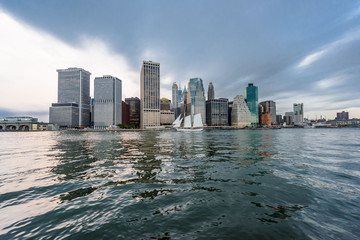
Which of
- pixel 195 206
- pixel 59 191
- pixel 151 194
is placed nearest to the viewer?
pixel 195 206

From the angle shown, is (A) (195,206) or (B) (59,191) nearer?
(A) (195,206)

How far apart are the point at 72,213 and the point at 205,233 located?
20.1 feet

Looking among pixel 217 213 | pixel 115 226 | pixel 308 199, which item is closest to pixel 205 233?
pixel 217 213

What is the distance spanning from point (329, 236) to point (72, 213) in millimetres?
10446

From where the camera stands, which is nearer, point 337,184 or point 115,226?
point 115,226

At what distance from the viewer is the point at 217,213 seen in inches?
281

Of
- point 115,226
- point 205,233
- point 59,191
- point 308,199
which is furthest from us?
point 59,191

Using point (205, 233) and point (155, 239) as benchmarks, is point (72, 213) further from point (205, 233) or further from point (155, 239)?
point (205, 233)

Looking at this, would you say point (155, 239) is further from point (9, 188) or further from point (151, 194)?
point (9, 188)

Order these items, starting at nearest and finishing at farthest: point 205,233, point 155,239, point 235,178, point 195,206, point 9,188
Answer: point 155,239 < point 205,233 < point 195,206 < point 9,188 < point 235,178

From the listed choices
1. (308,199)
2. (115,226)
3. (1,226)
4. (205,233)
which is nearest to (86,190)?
(1,226)

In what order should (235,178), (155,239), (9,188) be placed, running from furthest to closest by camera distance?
(235,178) < (9,188) < (155,239)

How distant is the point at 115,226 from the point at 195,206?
3703 mm

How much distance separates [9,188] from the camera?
420 inches
